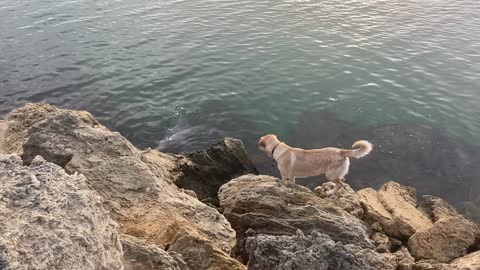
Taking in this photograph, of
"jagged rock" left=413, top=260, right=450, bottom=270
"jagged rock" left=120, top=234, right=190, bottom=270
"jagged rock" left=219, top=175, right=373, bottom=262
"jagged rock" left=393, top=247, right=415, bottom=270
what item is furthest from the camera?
"jagged rock" left=393, top=247, right=415, bottom=270

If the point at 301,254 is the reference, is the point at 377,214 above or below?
below

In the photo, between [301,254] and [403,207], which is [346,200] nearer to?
[403,207]

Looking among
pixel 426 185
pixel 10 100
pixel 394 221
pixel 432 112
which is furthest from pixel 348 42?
Result: pixel 10 100

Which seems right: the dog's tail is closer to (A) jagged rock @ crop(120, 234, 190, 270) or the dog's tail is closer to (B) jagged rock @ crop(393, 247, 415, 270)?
(B) jagged rock @ crop(393, 247, 415, 270)

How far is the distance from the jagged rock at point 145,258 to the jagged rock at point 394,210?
5.92m

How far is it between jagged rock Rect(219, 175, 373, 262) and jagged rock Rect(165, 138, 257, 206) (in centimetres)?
112

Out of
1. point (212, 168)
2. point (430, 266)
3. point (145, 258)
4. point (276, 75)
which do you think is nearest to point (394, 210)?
point (430, 266)

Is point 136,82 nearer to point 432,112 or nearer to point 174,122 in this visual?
point 174,122

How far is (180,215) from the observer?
654 centimetres

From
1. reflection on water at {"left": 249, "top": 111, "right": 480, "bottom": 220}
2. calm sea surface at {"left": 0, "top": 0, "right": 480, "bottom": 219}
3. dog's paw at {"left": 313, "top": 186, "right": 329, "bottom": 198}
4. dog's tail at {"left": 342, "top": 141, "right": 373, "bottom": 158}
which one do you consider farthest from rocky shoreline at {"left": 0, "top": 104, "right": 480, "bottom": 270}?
calm sea surface at {"left": 0, "top": 0, "right": 480, "bottom": 219}

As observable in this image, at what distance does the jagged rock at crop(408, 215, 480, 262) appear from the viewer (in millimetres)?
8242

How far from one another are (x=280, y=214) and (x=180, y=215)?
204cm

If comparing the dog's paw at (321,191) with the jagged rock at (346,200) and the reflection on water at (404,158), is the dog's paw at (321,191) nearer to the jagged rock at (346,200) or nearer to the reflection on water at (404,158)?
the jagged rock at (346,200)

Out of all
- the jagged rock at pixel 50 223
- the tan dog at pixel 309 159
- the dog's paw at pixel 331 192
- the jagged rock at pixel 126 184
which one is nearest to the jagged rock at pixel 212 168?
the tan dog at pixel 309 159
